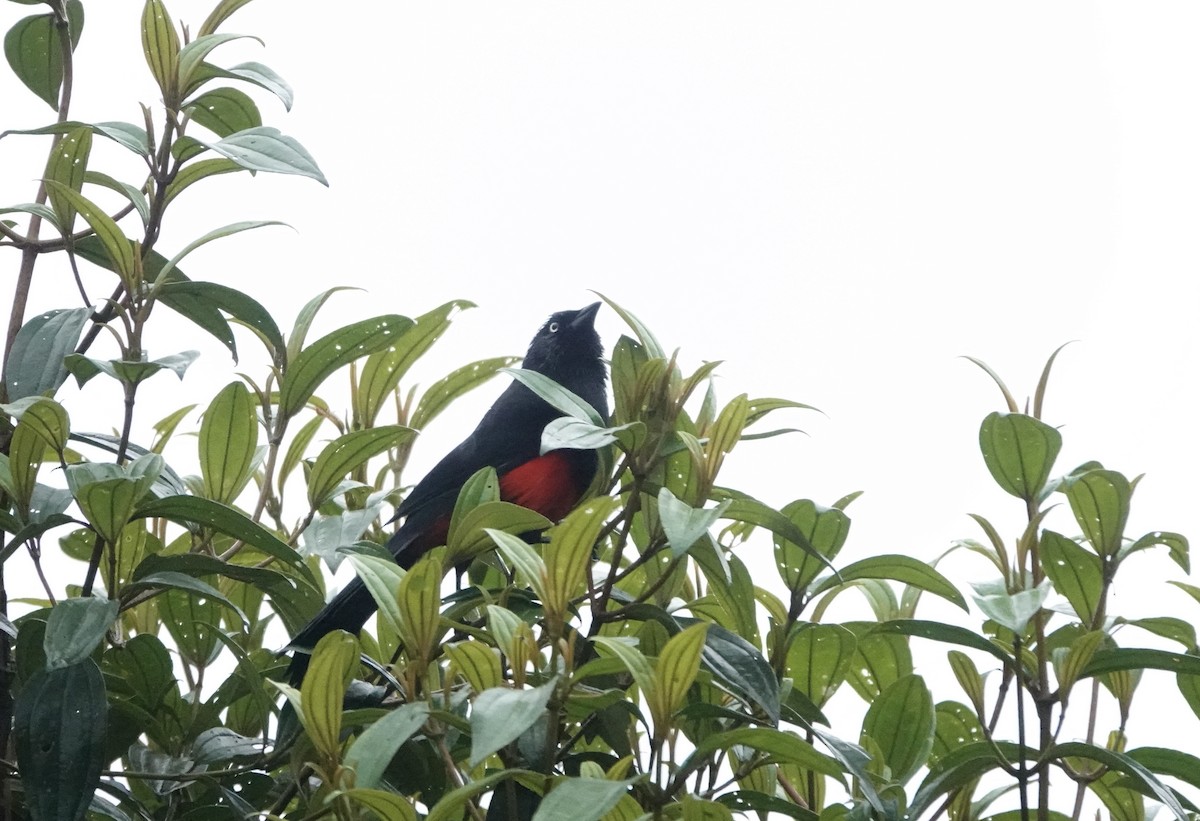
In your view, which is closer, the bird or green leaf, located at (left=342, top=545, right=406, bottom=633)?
green leaf, located at (left=342, top=545, right=406, bottom=633)

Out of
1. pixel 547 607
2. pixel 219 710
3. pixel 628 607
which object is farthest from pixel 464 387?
pixel 547 607

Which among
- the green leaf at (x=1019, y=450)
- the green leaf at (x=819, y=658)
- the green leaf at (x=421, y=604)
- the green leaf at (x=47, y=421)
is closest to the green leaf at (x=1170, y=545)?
the green leaf at (x=1019, y=450)

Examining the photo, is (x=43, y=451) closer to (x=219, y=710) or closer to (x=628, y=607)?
(x=219, y=710)

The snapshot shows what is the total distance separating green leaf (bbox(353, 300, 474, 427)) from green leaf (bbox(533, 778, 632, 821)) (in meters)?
0.98

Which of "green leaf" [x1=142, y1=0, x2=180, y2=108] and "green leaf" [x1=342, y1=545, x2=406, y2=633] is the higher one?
"green leaf" [x1=142, y1=0, x2=180, y2=108]

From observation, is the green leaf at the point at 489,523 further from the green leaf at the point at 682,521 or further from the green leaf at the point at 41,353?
the green leaf at the point at 41,353

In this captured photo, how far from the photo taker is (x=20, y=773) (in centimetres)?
125

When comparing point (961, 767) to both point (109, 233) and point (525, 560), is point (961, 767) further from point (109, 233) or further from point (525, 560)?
point (109, 233)

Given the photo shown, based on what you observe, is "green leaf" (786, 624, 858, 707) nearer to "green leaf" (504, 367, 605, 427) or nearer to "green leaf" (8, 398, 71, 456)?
"green leaf" (504, 367, 605, 427)

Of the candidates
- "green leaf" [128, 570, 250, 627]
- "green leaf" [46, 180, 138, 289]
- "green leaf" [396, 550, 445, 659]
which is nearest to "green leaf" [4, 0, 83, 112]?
"green leaf" [46, 180, 138, 289]

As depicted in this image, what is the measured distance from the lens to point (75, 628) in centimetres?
123

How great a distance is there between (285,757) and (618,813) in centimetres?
46

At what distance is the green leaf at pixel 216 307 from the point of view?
1548 millimetres

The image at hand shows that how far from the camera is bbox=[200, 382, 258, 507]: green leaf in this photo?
1.57 meters
